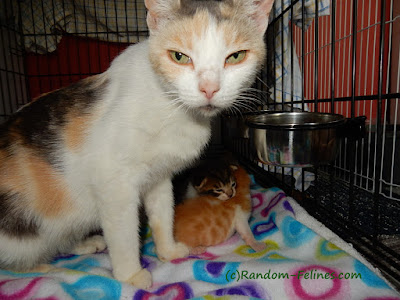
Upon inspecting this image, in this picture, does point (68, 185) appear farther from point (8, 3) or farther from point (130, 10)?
point (8, 3)

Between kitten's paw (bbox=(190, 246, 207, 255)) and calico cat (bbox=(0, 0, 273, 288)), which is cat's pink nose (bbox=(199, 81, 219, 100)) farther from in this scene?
kitten's paw (bbox=(190, 246, 207, 255))

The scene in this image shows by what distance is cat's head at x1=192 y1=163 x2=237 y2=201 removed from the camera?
1271 mm

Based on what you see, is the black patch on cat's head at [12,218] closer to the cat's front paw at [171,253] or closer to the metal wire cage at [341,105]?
the cat's front paw at [171,253]

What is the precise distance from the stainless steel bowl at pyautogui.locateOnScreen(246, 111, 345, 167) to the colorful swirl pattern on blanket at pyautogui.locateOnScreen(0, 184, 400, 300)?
280mm

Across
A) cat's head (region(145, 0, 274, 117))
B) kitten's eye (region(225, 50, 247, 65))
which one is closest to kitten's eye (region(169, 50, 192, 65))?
cat's head (region(145, 0, 274, 117))

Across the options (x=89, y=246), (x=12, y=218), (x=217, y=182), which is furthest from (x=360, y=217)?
(x=12, y=218)

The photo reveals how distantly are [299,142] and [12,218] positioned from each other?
922 mm

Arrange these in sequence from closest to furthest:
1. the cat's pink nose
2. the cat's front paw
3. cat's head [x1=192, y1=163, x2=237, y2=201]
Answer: the cat's pink nose, the cat's front paw, cat's head [x1=192, y1=163, x2=237, y2=201]

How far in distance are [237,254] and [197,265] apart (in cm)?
20

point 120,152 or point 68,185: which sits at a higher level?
point 120,152

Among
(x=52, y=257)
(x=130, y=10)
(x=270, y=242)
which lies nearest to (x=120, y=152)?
(x=52, y=257)

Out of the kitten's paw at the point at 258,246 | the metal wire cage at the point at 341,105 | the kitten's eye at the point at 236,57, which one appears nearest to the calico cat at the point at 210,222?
the kitten's paw at the point at 258,246

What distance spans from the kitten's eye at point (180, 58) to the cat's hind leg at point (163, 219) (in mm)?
460

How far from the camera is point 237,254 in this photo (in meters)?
1.06
